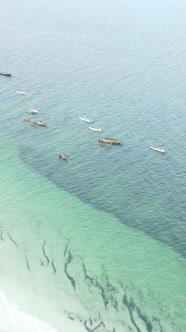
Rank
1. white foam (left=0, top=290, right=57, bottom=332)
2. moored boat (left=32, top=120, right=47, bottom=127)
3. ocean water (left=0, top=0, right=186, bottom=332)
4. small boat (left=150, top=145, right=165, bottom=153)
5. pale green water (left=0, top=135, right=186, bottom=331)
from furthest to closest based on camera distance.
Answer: moored boat (left=32, top=120, right=47, bottom=127), small boat (left=150, top=145, right=165, bottom=153), ocean water (left=0, top=0, right=186, bottom=332), pale green water (left=0, top=135, right=186, bottom=331), white foam (left=0, top=290, right=57, bottom=332)

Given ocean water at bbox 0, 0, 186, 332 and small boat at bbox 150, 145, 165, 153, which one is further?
small boat at bbox 150, 145, 165, 153

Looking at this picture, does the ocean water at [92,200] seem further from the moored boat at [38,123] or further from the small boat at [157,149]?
the moored boat at [38,123]

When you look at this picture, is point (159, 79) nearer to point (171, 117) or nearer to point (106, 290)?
point (171, 117)

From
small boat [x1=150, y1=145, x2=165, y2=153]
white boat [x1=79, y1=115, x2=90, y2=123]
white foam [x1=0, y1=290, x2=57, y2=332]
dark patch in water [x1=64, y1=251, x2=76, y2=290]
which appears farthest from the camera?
white boat [x1=79, y1=115, x2=90, y2=123]

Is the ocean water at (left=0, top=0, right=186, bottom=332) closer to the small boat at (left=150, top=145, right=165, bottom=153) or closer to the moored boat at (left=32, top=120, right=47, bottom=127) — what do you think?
the small boat at (left=150, top=145, right=165, bottom=153)

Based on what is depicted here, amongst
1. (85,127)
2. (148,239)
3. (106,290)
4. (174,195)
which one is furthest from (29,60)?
(106,290)

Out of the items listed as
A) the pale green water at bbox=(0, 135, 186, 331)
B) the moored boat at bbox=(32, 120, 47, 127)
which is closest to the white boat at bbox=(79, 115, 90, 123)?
the moored boat at bbox=(32, 120, 47, 127)

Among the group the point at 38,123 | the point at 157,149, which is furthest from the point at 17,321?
the point at 38,123
